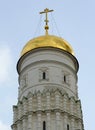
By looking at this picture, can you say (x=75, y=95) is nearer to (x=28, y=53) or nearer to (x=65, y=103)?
(x=65, y=103)

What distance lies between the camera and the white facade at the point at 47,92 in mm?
30547

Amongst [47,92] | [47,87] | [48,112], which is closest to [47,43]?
[47,87]

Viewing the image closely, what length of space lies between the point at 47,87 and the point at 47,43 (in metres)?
3.75

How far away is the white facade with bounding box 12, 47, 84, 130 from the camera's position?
3055cm

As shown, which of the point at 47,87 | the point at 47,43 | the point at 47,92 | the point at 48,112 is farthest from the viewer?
the point at 47,43

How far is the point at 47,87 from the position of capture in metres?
32.1

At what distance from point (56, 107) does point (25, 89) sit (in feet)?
10.4

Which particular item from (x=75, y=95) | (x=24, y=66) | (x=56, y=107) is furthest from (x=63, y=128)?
(x=24, y=66)

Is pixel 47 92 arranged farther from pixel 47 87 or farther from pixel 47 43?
pixel 47 43

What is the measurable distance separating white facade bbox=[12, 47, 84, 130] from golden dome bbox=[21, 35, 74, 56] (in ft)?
1.06

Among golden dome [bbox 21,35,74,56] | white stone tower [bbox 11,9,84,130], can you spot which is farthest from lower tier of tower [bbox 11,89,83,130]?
golden dome [bbox 21,35,74,56]

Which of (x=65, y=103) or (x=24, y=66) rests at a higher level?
(x=24, y=66)

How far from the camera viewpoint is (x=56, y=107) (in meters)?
30.9

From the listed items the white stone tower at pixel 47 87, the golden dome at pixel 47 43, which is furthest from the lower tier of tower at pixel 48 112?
the golden dome at pixel 47 43
